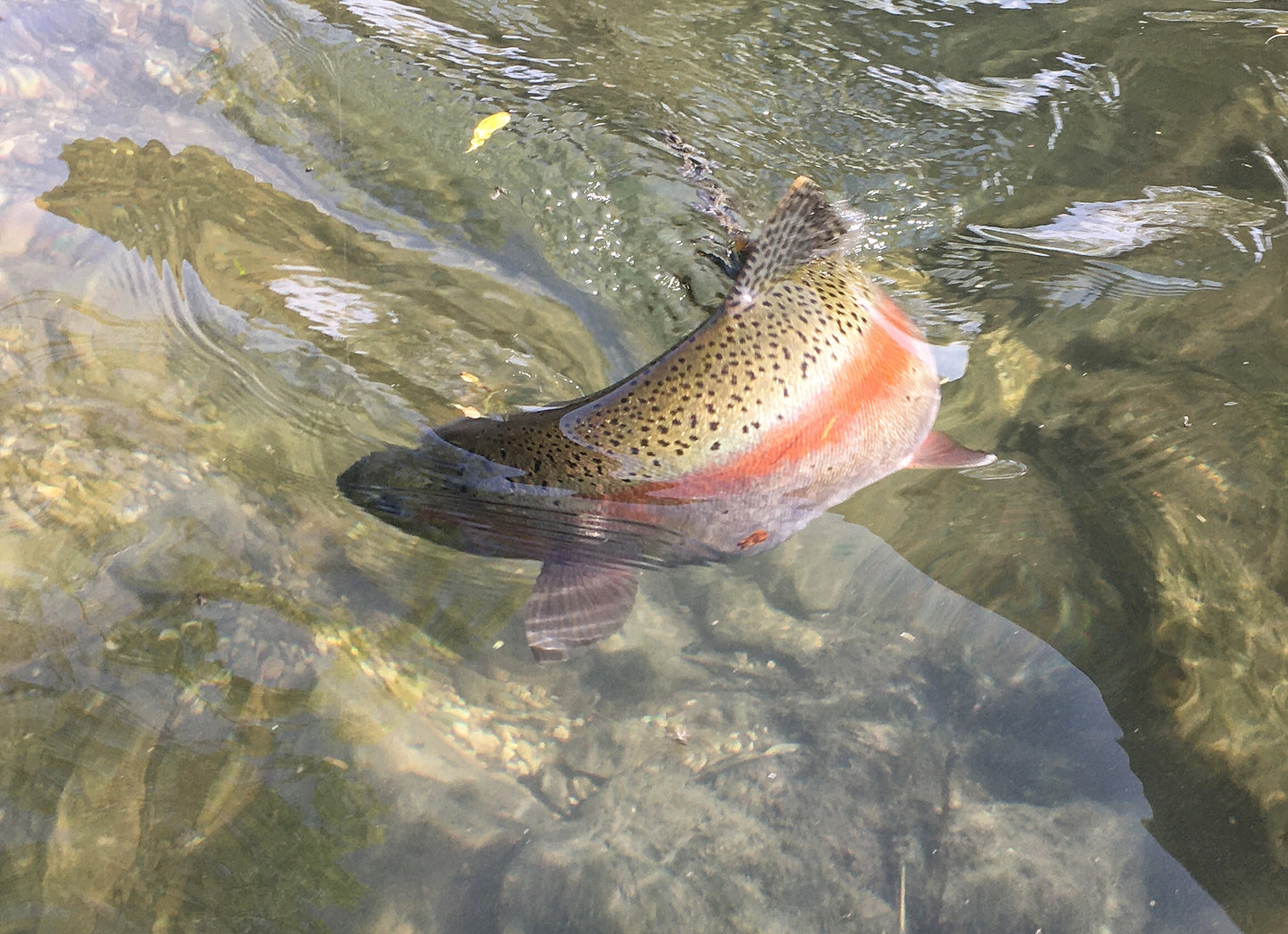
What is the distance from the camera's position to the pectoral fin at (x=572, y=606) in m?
2.90

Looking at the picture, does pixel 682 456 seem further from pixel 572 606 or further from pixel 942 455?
pixel 942 455

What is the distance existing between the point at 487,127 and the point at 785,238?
7.46ft

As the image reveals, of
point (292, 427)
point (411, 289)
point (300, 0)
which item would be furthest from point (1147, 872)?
point (300, 0)

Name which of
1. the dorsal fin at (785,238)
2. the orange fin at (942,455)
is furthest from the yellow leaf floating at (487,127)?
A: the orange fin at (942,455)

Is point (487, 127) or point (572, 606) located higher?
point (487, 127)

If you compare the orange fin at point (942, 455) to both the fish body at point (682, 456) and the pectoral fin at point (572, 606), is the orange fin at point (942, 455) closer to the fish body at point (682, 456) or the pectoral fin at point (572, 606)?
the fish body at point (682, 456)

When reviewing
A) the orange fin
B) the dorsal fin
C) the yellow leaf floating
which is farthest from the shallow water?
the dorsal fin

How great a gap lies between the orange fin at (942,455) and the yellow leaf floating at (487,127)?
111 inches

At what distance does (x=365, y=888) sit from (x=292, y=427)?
1.74 m

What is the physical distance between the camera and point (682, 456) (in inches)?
111

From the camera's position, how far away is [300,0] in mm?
5137

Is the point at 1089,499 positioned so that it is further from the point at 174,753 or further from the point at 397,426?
the point at 174,753

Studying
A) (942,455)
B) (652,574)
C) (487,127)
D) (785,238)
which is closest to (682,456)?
(652,574)

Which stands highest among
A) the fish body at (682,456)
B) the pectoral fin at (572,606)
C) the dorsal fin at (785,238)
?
the dorsal fin at (785,238)
